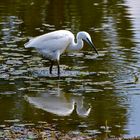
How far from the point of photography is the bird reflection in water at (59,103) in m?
10.3

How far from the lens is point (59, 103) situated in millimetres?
10844

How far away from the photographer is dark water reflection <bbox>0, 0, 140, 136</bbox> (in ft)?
32.8

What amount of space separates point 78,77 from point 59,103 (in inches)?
69.4

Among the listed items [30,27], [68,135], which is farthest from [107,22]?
[68,135]

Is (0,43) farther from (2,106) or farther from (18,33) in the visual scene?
(2,106)

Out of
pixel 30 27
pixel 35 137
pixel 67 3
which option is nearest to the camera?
pixel 35 137

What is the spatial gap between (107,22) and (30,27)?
217cm

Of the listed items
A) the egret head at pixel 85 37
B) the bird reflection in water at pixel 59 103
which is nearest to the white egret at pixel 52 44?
the egret head at pixel 85 37

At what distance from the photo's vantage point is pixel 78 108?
34.7 ft

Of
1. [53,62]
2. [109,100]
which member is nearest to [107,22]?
[53,62]

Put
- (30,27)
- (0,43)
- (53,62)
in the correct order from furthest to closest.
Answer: (30,27) → (0,43) → (53,62)

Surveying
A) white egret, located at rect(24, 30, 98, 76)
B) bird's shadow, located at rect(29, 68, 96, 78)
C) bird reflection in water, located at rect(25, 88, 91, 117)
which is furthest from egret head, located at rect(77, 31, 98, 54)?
bird reflection in water, located at rect(25, 88, 91, 117)

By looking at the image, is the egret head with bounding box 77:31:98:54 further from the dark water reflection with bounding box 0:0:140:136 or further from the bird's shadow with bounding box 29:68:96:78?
the bird's shadow with bounding box 29:68:96:78

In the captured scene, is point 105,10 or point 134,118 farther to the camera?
point 105,10
